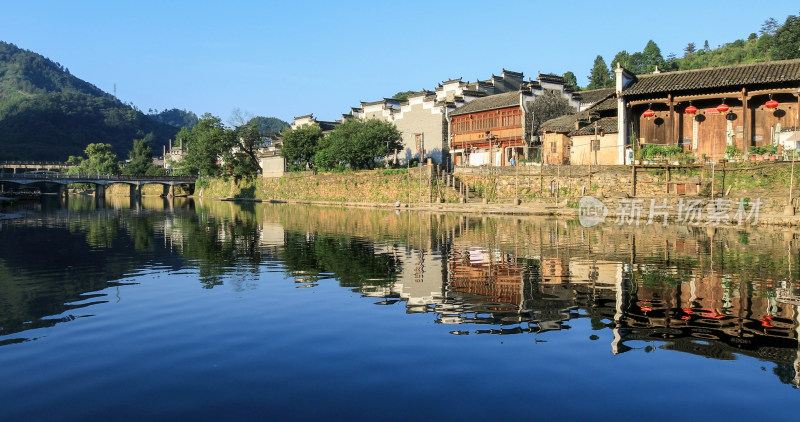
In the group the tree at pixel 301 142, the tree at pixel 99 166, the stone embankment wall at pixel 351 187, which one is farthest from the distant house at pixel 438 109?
the tree at pixel 99 166

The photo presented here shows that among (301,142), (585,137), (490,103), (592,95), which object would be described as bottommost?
(585,137)

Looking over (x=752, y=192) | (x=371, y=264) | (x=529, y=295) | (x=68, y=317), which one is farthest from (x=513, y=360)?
(x=752, y=192)

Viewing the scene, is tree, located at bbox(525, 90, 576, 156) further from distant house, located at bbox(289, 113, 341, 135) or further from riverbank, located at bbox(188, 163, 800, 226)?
distant house, located at bbox(289, 113, 341, 135)

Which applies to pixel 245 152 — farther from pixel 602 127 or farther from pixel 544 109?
pixel 602 127

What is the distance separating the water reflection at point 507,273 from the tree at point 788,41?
193 ft

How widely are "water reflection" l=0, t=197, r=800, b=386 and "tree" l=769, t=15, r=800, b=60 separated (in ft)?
193

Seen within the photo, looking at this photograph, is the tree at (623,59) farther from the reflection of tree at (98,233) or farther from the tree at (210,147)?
the reflection of tree at (98,233)

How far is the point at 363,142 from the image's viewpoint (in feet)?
199

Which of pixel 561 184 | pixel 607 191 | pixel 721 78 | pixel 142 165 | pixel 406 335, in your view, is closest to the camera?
pixel 406 335

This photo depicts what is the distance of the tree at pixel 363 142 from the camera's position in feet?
199

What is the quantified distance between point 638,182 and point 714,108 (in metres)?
6.19

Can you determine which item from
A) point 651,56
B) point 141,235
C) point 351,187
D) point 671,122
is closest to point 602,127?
point 671,122

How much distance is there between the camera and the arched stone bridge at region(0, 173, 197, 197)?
91731 millimetres

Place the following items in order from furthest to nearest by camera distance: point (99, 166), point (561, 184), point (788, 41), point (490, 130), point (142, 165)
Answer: point (99, 166), point (142, 165), point (788, 41), point (490, 130), point (561, 184)
